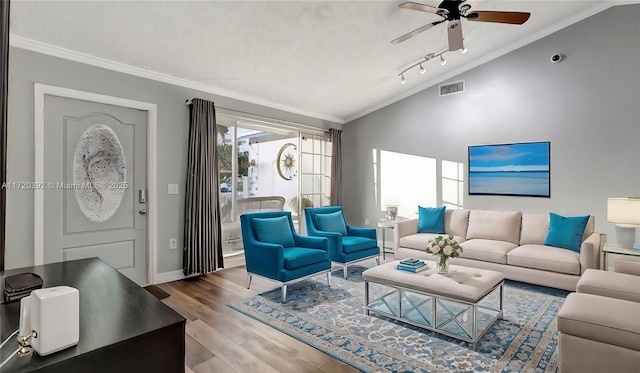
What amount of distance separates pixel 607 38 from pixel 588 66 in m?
0.34

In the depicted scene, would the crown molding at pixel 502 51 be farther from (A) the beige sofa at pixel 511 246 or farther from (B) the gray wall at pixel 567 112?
(A) the beige sofa at pixel 511 246

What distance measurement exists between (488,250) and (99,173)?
4462 mm

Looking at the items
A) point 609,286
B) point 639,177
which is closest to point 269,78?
point 609,286

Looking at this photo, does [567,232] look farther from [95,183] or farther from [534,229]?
[95,183]

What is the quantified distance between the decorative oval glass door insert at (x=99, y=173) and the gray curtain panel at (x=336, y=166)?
353cm

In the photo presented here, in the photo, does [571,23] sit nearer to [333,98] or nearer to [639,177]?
[639,177]

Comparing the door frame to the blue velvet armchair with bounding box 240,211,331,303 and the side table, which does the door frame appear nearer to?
the blue velvet armchair with bounding box 240,211,331,303

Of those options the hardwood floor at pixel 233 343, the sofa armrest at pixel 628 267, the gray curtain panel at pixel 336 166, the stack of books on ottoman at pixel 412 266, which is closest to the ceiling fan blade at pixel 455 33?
the stack of books on ottoman at pixel 412 266

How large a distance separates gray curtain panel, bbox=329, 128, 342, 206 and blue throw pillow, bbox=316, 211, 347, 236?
1412mm

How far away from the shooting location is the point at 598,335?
1.85m

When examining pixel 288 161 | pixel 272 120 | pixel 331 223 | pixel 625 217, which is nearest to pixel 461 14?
pixel 625 217

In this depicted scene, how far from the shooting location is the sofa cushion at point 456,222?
475 centimetres

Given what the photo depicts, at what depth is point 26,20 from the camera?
2695mm

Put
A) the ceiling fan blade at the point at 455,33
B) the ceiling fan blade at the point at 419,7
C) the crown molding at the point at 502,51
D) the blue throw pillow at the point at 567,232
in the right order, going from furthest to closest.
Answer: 1. the crown molding at the point at 502,51
2. the blue throw pillow at the point at 567,232
3. the ceiling fan blade at the point at 455,33
4. the ceiling fan blade at the point at 419,7
